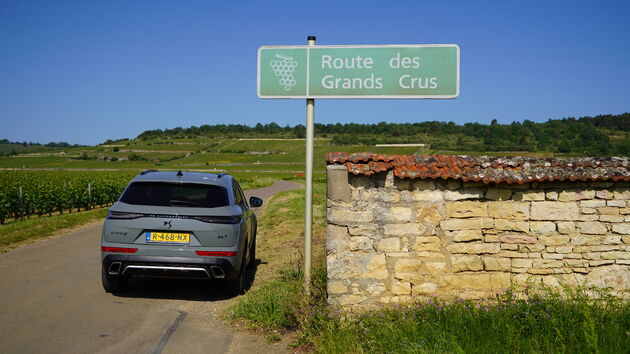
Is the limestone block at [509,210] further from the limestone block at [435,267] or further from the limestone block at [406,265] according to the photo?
the limestone block at [406,265]

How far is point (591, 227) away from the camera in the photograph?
5.89 meters

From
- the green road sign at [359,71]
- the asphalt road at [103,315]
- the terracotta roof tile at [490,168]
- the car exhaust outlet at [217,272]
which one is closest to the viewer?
the asphalt road at [103,315]

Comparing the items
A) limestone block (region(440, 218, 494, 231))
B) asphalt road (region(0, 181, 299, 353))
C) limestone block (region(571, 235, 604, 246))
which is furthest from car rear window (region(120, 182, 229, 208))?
limestone block (region(571, 235, 604, 246))

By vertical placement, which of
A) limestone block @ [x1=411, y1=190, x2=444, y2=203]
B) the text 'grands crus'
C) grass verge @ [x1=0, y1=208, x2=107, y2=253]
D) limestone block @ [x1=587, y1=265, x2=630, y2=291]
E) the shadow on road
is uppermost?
the text 'grands crus'

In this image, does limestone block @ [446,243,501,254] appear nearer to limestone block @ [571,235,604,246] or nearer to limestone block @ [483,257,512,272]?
limestone block @ [483,257,512,272]

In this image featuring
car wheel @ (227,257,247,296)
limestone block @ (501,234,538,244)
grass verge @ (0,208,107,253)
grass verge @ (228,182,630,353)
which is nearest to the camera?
grass verge @ (228,182,630,353)

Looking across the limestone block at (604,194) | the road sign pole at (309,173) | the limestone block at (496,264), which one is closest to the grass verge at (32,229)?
the road sign pole at (309,173)

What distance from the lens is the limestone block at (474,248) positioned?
5840 millimetres

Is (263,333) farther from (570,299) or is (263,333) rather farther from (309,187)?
(570,299)

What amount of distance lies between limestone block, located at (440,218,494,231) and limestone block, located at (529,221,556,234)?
0.47 metres

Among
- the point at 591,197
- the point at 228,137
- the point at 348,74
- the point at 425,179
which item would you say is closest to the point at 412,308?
the point at 425,179

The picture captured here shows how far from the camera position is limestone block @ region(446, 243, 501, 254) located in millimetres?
5840

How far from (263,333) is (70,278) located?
4335mm

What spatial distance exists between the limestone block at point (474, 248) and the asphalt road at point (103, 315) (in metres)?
2.24
